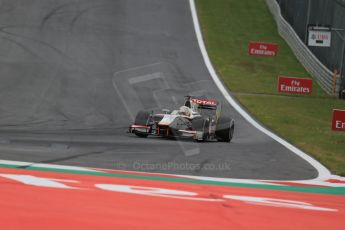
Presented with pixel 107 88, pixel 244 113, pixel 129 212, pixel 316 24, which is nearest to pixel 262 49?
pixel 316 24

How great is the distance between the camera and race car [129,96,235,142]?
49.4ft

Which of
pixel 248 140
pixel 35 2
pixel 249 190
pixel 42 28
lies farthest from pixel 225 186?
pixel 35 2

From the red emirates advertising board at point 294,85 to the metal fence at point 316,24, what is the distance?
2.58 metres

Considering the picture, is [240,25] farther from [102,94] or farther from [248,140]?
[248,140]

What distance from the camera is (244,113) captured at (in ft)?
70.2

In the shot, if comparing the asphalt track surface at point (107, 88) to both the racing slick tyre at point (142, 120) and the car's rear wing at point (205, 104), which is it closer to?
the racing slick tyre at point (142, 120)

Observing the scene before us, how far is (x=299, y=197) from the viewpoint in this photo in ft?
29.6

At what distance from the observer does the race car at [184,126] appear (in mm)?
15062

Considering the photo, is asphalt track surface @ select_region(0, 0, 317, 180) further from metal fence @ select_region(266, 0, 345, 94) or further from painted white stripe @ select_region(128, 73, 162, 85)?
metal fence @ select_region(266, 0, 345, 94)

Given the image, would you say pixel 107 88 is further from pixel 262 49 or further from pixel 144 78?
pixel 262 49

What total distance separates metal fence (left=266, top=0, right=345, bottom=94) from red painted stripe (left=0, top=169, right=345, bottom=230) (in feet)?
66.0

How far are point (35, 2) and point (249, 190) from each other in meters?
31.6

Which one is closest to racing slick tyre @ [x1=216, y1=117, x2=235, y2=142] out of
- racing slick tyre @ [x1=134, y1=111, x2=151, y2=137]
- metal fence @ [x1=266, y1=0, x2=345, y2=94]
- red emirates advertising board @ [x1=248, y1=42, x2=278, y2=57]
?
racing slick tyre @ [x1=134, y1=111, x2=151, y2=137]

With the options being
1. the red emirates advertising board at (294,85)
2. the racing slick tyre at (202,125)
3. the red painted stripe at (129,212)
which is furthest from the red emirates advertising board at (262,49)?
the red painted stripe at (129,212)
